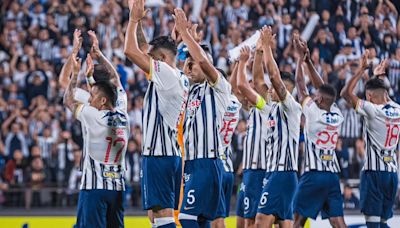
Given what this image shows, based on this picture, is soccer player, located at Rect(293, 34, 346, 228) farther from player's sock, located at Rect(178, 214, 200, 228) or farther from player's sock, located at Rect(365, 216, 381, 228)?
player's sock, located at Rect(178, 214, 200, 228)

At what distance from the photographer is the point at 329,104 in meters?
13.5

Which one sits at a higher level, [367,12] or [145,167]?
[367,12]

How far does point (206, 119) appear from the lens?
435 inches

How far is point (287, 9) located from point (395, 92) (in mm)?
3894

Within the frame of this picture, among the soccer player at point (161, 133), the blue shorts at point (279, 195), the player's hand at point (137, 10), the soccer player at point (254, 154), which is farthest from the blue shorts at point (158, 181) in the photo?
the soccer player at point (254, 154)

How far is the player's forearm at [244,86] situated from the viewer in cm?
1259

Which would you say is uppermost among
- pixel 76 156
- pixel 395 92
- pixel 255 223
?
pixel 395 92

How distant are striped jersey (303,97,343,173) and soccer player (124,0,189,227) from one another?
340cm

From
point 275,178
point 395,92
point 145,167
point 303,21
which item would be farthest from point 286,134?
point 303,21

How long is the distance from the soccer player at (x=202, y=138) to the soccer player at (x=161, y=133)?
27cm

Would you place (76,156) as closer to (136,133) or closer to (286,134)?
(136,133)

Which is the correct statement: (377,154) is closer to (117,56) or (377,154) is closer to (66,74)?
(66,74)

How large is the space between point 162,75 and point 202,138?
1.06 meters

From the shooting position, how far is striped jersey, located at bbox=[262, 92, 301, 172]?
12.5 meters
